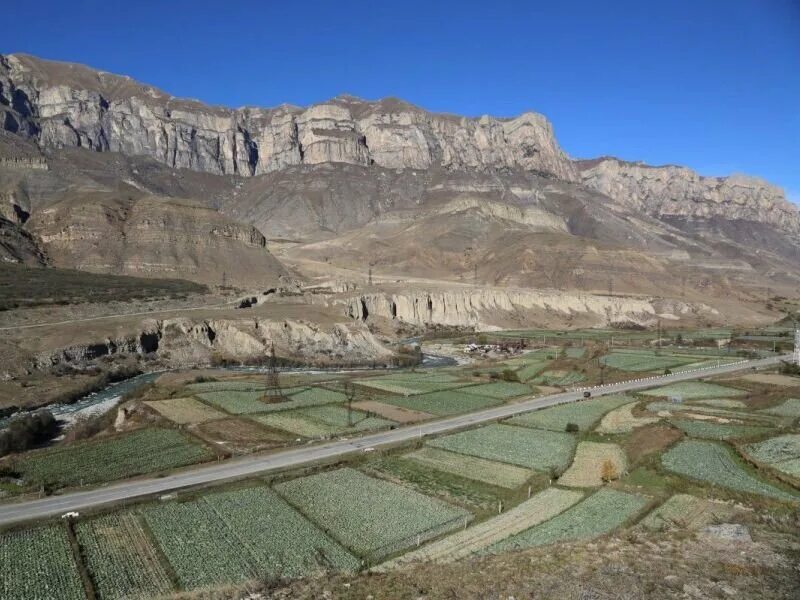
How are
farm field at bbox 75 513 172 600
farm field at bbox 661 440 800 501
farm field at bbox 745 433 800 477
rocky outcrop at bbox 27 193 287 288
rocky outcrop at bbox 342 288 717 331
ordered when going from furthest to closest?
rocky outcrop at bbox 27 193 287 288 → rocky outcrop at bbox 342 288 717 331 → farm field at bbox 745 433 800 477 → farm field at bbox 661 440 800 501 → farm field at bbox 75 513 172 600

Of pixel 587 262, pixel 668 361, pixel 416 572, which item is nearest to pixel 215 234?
pixel 587 262

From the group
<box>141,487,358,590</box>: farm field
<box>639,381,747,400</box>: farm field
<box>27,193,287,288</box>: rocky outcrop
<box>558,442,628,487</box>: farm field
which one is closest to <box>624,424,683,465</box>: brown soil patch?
<box>558,442,628,487</box>: farm field

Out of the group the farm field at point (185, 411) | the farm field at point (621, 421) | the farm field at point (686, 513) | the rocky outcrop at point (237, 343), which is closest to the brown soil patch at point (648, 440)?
the farm field at point (621, 421)

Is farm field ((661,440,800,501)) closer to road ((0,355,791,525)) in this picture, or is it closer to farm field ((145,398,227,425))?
road ((0,355,791,525))

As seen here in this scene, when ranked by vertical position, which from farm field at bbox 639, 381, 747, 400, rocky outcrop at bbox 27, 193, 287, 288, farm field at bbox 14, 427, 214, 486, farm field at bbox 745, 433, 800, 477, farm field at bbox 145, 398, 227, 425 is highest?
rocky outcrop at bbox 27, 193, 287, 288

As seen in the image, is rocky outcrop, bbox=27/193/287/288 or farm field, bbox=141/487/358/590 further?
rocky outcrop, bbox=27/193/287/288

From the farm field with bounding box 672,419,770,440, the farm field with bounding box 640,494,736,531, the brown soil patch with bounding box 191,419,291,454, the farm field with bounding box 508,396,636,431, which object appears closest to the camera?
the farm field with bounding box 640,494,736,531

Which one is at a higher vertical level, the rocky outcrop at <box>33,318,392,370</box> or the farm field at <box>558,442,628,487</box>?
the rocky outcrop at <box>33,318,392,370</box>
